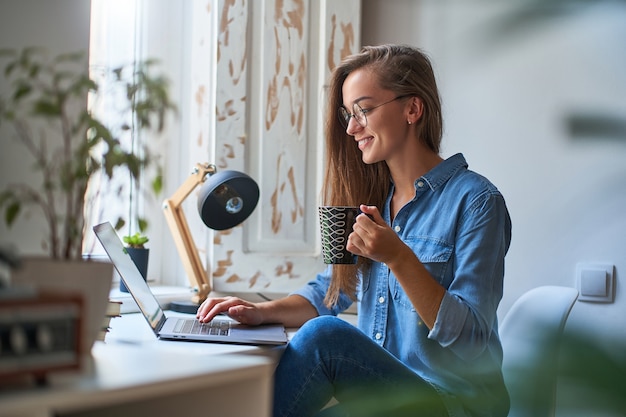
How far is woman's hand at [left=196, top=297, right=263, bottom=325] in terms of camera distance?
155 cm

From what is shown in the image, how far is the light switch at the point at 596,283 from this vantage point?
6.06 feet

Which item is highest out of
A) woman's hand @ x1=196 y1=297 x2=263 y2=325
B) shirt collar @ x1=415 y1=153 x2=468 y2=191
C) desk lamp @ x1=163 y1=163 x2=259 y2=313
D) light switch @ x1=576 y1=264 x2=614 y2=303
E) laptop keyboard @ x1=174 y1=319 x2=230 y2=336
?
shirt collar @ x1=415 y1=153 x2=468 y2=191

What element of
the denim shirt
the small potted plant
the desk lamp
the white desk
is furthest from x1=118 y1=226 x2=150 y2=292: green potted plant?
the white desk

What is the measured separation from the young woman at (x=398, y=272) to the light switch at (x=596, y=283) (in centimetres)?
46

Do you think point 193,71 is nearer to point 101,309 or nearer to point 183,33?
point 183,33

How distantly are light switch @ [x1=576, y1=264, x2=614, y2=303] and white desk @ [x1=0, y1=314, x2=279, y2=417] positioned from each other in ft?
3.51

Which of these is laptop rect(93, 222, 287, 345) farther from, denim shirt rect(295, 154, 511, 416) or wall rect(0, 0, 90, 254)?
denim shirt rect(295, 154, 511, 416)

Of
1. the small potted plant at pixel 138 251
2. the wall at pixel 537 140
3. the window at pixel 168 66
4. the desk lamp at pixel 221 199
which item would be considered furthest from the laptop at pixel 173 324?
the wall at pixel 537 140

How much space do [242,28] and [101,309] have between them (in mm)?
1300

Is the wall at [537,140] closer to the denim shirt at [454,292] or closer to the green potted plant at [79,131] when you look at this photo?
the denim shirt at [454,292]

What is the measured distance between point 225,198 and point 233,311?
30 centimetres

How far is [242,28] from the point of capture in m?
2.07

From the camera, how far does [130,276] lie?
145 cm

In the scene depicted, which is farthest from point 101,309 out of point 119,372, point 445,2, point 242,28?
point 242,28
